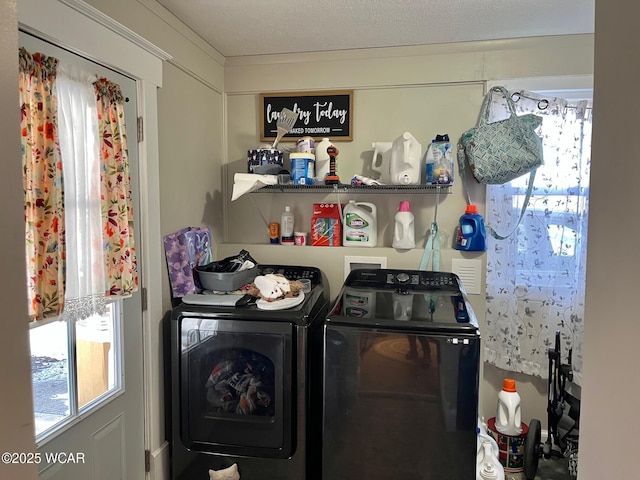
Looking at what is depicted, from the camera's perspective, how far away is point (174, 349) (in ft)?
6.40

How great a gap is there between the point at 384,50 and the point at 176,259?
1616mm

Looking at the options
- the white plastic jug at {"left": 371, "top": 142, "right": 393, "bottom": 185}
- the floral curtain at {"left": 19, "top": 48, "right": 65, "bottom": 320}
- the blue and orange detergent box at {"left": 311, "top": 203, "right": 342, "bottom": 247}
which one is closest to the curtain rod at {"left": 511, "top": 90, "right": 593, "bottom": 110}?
the white plastic jug at {"left": 371, "top": 142, "right": 393, "bottom": 185}

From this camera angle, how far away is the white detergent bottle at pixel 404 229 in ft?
7.94

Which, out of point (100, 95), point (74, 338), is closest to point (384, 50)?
point (100, 95)

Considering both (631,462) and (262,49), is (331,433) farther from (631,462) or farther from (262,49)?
(262,49)

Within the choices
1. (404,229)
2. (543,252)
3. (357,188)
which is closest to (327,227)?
(357,188)

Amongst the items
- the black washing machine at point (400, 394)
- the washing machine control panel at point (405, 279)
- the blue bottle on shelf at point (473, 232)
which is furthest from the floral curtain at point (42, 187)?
the blue bottle on shelf at point (473, 232)

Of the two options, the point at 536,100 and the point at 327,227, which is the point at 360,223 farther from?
the point at 536,100

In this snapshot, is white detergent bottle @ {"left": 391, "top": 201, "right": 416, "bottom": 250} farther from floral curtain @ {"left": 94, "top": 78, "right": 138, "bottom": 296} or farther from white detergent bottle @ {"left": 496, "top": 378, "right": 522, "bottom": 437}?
floral curtain @ {"left": 94, "top": 78, "right": 138, "bottom": 296}

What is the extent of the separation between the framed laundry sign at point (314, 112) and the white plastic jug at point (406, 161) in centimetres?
39

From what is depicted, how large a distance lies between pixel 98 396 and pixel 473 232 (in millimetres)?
1926

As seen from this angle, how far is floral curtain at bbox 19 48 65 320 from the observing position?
4.11ft

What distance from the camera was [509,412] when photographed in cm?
230

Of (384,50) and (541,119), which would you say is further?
(384,50)
